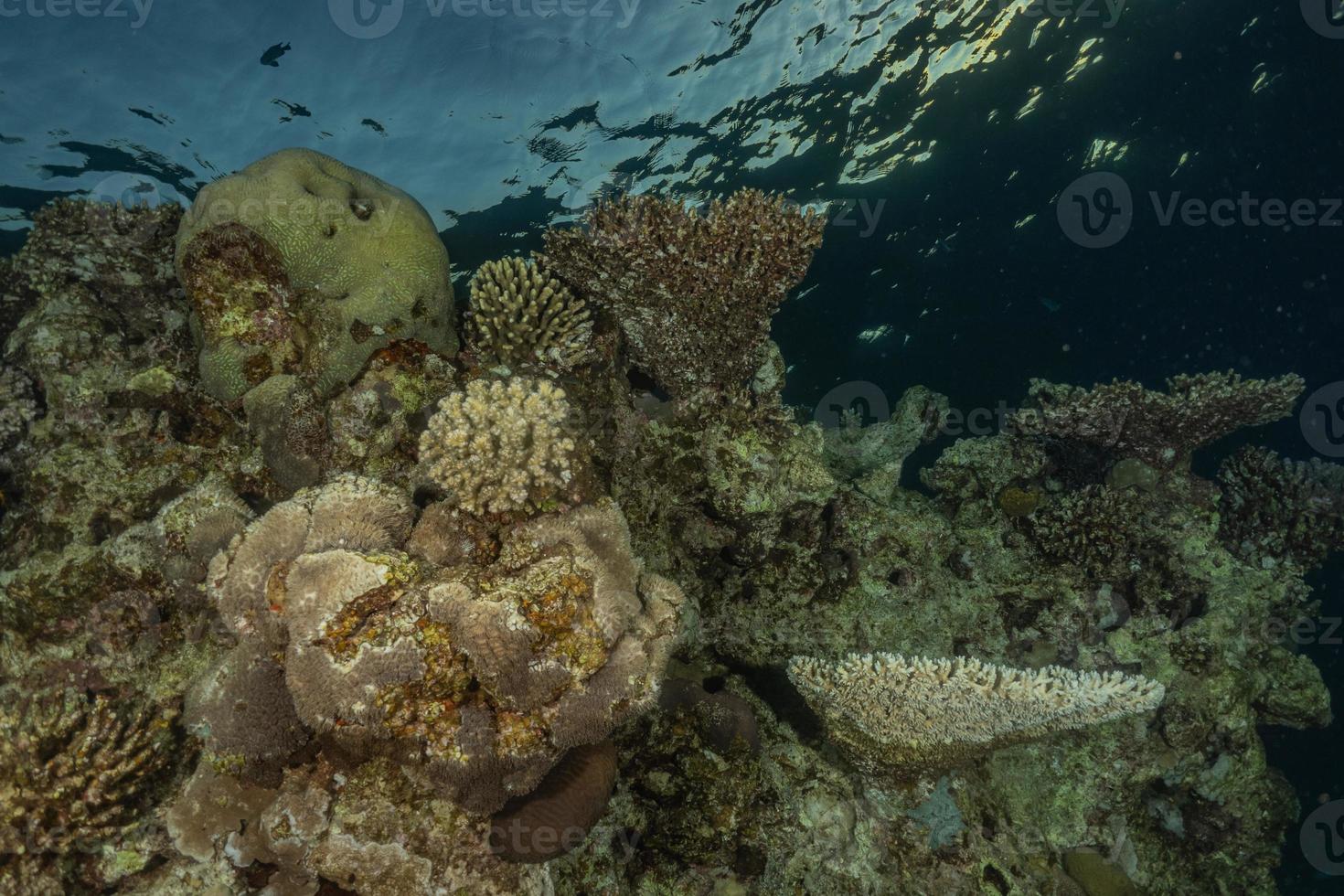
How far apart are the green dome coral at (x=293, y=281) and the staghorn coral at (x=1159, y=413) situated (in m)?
8.35

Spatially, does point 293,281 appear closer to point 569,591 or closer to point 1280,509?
point 569,591

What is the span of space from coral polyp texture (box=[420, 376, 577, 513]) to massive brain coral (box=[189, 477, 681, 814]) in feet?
0.97

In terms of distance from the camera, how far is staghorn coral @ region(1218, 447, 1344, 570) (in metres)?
8.06

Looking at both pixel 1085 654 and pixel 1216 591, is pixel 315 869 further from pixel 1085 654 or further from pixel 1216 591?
pixel 1216 591

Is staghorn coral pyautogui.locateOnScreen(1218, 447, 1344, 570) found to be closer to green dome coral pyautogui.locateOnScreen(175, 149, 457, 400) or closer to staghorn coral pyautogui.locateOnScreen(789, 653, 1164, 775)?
staghorn coral pyautogui.locateOnScreen(789, 653, 1164, 775)

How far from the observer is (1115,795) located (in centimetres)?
643

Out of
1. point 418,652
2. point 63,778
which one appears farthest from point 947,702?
point 63,778

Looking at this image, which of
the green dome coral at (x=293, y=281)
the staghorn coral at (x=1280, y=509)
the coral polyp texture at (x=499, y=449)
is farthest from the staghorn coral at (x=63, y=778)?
the staghorn coral at (x=1280, y=509)

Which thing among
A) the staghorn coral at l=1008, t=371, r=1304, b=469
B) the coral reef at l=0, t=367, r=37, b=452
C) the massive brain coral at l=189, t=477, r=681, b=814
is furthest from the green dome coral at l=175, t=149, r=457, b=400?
Result: the staghorn coral at l=1008, t=371, r=1304, b=469

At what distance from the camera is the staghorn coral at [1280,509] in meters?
8.06

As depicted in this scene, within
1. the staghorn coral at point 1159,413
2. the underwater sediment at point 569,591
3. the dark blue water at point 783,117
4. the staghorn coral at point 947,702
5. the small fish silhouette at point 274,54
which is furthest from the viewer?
the dark blue water at point 783,117

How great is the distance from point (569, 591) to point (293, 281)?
3.77 m

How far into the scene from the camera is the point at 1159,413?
26.1 ft

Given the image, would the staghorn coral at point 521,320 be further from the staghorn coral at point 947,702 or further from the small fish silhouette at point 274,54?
the small fish silhouette at point 274,54
